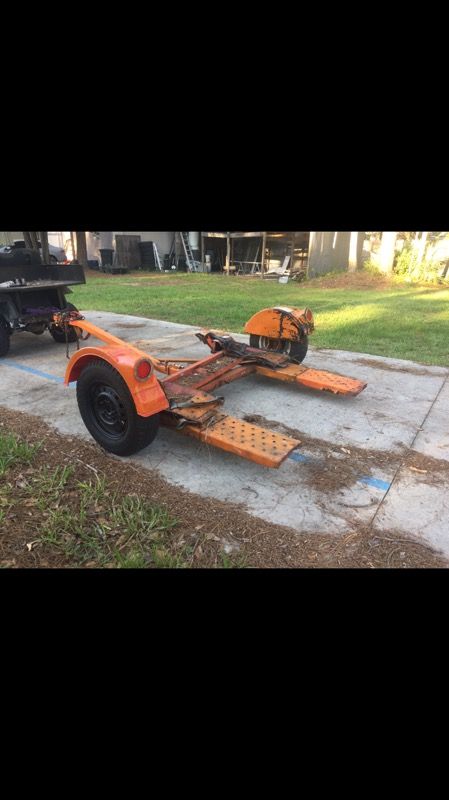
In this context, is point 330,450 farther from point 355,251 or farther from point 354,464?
point 355,251

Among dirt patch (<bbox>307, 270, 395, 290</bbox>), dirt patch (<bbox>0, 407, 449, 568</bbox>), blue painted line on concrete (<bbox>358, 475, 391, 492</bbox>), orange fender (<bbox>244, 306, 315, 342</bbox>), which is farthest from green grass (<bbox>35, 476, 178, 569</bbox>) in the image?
dirt patch (<bbox>307, 270, 395, 290</bbox>)

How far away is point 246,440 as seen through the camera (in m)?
3.37

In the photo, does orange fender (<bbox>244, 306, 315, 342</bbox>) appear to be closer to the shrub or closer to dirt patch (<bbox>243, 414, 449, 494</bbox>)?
dirt patch (<bbox>243, 414, 449, 494</bbox>)

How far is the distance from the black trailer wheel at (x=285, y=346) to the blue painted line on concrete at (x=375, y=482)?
205 centimetres

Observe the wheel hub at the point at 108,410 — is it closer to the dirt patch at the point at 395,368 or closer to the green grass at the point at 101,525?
the green grass at the point at 101,525

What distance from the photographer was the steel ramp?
4555 mm

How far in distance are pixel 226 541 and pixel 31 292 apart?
5081mm

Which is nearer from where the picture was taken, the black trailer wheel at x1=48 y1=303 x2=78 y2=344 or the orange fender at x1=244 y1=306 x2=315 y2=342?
the orange fender at x1=244 y1=306 x2=315 y2=342

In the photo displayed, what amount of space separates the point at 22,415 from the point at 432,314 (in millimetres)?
8785

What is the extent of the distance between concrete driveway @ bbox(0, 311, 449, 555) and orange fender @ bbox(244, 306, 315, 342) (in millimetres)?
581

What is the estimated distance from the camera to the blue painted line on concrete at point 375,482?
11.2 feet

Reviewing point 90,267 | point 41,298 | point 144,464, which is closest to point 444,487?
point 144,464

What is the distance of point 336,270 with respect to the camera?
17516 millimetres
